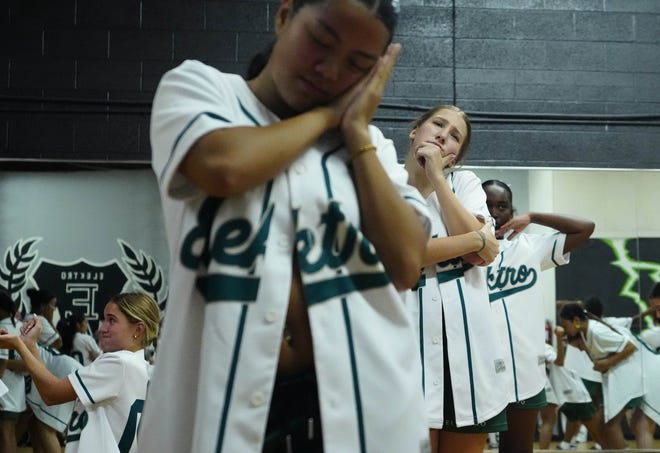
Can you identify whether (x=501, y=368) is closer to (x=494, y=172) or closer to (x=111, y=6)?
(x=494, y=172)

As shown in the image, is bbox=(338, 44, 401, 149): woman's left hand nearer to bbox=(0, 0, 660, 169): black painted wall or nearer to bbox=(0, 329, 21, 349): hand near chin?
bbox=(0, 329, 21, 349): hand near chin

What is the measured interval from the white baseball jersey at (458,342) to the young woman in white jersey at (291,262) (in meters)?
1.46

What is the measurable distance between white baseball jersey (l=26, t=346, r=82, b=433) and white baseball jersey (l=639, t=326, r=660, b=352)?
164 inches

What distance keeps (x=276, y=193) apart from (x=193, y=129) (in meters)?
0.17

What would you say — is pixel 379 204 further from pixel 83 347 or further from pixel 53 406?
pixel 53 406

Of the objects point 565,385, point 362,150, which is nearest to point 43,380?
point 362,150

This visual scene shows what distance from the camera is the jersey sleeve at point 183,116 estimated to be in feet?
5.02

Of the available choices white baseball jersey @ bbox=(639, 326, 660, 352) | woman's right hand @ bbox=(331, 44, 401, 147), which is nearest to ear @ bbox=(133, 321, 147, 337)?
woman's right hand @ bbox=(331, 44, 401, 147)

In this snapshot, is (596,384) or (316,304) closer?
(316,304)

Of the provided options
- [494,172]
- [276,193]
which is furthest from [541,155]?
[276,193]

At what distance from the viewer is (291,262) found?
60.9 inches

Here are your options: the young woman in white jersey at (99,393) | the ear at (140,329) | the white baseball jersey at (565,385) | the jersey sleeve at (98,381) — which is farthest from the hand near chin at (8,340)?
the white baseball jersey at (565,385)

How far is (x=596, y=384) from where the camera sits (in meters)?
7.20

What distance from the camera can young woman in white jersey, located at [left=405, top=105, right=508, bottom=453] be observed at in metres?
3.07
